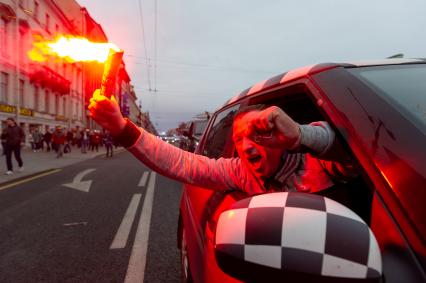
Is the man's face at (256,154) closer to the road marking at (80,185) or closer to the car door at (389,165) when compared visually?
the car door at (389,165)

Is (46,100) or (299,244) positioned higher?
(46,100)

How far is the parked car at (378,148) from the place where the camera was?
36.8 inches

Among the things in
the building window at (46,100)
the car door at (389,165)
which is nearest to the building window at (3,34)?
the building window at (46,100)

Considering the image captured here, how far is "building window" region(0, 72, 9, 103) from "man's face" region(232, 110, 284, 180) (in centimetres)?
2898

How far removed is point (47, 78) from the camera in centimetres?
3372

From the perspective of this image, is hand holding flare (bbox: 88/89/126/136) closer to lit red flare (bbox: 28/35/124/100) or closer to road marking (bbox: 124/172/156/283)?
lit red flare (bbox: 28/35/124/100)

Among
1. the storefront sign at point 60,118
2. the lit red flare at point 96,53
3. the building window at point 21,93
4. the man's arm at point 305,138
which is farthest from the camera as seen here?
the storefront sign at point 60,118

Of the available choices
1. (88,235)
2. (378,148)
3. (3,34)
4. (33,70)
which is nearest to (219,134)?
(378,148)

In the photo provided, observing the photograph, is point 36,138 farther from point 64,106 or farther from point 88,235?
point 88,235

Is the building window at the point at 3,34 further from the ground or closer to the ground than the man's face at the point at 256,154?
further from the ground

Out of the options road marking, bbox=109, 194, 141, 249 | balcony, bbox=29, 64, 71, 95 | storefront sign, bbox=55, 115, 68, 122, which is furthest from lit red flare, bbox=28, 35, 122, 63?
storefront sign, bbox=55, 115, 68, 122

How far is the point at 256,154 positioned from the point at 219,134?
1255mm

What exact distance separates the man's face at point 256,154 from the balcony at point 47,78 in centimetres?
3368

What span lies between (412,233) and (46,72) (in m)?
36.9
